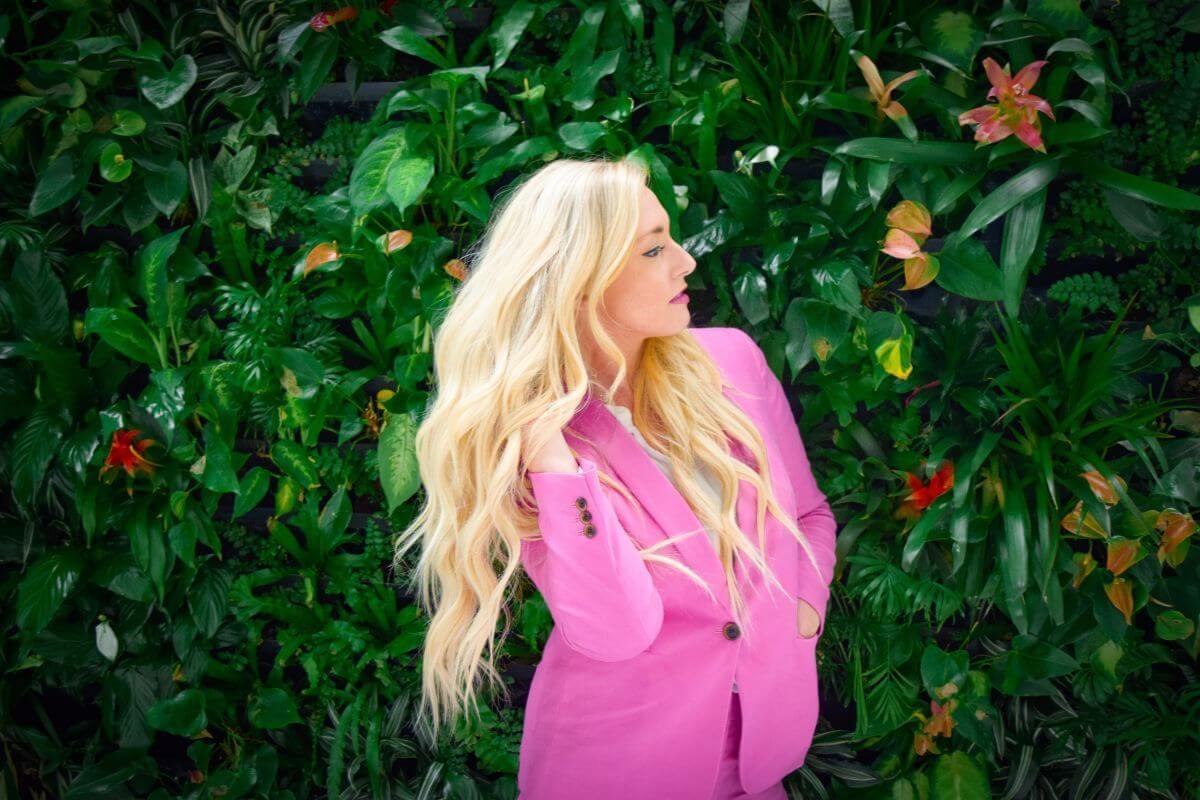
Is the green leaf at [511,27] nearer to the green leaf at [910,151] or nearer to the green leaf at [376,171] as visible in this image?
the green leaf at [376,171]

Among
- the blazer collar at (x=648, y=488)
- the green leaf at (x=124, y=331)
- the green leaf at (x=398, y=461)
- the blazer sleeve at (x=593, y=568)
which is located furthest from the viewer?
A: the green leaf at (x=124, y=331)

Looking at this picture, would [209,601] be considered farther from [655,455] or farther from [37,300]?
[655,455]

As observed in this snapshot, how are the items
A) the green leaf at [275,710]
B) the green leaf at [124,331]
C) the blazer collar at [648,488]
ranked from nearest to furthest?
the blazer collar at [648,488] < the green leaf at [124,331] < the green leaf at [275,710]

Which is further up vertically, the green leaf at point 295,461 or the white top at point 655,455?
the white top at point 655,455

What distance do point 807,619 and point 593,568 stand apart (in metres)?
0.47

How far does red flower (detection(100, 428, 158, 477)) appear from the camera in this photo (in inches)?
90.5

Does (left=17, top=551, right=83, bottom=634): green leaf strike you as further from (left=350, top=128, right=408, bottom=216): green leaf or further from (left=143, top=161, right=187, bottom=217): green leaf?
(left=350, top=128, right=408, bottom=216): green leaf

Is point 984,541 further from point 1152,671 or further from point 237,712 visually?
Result: point 237,712

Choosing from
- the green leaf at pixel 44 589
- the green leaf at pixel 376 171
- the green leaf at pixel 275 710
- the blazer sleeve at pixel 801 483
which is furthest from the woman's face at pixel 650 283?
the green leaf at pixel 44 589

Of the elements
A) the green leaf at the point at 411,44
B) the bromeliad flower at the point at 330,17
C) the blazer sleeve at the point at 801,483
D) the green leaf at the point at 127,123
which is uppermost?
the bromeliad flower at the point at 330,17

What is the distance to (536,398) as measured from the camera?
148cm

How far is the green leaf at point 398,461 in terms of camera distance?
2129mm

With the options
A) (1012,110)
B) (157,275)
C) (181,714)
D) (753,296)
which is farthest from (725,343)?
(181,714)

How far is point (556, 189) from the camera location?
4.85 feet
